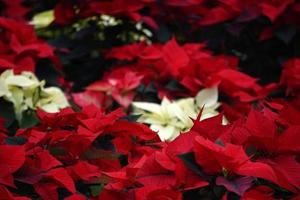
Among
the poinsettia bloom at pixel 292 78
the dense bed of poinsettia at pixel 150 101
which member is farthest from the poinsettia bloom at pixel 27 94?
the poinsettia bloom at pixel 292 78

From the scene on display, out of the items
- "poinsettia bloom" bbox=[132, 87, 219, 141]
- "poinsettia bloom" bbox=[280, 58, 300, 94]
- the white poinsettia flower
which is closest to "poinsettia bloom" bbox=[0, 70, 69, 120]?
"poinsettia bloom" bbox=[132, 87, 219, 141]

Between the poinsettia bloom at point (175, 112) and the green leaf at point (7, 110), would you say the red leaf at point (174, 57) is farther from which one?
the green leaf at point (7, 110)

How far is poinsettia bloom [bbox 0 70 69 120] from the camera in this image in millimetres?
1627

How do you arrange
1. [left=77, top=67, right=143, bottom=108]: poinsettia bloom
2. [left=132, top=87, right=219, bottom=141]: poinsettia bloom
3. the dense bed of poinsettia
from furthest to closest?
[left=77, top=67, right=143, bottom=108]: poinsettia bloom < [left=132, top=87, right=219, bottom=141]: poinsettia bloom < the dense bed of poinsettia

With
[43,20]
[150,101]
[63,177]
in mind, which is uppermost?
[63,177]

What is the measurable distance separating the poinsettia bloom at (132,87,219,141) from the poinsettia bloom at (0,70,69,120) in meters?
0.26

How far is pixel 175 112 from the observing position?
1.56 metres

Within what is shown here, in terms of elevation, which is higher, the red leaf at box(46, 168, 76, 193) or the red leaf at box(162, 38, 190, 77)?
the red leaf at box(46, 168, 76, 193)

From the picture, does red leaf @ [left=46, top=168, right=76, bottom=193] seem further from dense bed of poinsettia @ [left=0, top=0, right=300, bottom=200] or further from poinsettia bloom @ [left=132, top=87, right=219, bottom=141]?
poinsettia bloom @ [left=132, top=87, right=219, bottom=141]

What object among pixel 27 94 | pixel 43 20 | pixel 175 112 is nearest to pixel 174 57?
pixel 175 112

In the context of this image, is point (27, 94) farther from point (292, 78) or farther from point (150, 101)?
point (292, 78)

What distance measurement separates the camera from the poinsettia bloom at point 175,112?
1555mm

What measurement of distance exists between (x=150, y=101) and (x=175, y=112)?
0.23 metres

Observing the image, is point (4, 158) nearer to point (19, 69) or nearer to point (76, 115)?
point (76, 115)
